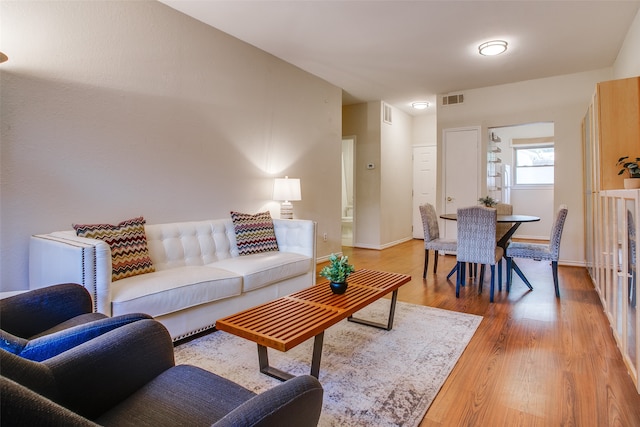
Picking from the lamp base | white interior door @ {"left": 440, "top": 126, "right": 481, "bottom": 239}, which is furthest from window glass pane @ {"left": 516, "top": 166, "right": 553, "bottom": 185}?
the lamp base

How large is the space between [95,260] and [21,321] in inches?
23.3

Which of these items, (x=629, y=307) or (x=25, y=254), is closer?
(x=629, y=307)

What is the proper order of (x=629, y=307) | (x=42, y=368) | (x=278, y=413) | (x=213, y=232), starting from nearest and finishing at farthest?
(x=278, y=413) < (x=42, y=368) < (x=629, y=307) < (x=213, y=232)

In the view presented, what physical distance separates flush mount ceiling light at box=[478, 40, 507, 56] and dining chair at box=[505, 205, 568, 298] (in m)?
1.92

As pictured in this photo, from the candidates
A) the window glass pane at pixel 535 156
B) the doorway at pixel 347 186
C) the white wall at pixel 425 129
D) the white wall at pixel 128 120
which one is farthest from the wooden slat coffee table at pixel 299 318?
the window glass pane at pixel 535 156

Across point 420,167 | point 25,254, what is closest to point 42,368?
point 25,254

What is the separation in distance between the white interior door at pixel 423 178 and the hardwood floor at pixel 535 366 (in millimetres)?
3916

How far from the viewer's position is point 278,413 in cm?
77

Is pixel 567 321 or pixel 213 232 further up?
pixel 213 232

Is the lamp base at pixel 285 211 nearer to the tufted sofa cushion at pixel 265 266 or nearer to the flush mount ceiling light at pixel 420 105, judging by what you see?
the tufted sofa cushion at pixel 265 266

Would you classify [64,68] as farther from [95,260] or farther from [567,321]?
[567,321]

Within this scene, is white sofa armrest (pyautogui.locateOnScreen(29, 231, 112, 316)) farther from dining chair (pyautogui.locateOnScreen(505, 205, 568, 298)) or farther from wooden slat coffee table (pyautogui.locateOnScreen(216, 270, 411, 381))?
dining chair (pyautogui.locateOnScreen(505, 205, 568, 298))

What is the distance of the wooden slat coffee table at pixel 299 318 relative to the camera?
65.7 inches

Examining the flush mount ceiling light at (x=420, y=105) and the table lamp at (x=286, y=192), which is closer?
the table lamp at (x=286, y=192)
